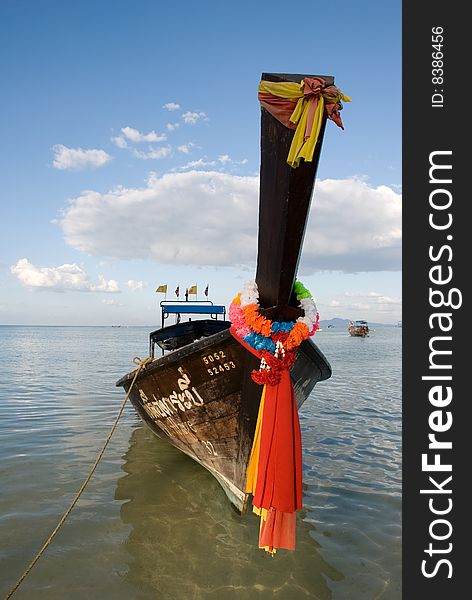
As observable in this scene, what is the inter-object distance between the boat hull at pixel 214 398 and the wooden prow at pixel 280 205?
1.11 m

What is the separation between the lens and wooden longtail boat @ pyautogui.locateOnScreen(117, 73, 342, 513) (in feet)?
9.55

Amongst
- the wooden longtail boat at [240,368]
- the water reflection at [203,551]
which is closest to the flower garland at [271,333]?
the wooden longtail boat at [240,368]

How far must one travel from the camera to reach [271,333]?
3.87 meters

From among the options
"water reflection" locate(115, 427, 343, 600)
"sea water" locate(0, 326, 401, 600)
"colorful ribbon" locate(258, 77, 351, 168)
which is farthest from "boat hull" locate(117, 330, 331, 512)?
"colorful ribbon" locate(258, 77, 351, 168)

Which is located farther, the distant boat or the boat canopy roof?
the distant boat

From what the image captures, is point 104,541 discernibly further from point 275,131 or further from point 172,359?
point 275,131

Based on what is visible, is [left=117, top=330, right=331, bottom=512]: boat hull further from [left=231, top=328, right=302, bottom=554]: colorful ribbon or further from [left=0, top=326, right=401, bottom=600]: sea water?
[left=0, top=326, right=401, bottom=600]: sea water

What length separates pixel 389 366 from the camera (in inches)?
995

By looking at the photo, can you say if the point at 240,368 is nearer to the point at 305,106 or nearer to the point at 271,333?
the point at 271,333

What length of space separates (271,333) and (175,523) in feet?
9.52

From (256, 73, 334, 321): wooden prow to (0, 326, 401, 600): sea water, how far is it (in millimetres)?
2698

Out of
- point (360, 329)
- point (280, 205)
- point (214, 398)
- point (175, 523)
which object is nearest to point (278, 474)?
point (214, 398)

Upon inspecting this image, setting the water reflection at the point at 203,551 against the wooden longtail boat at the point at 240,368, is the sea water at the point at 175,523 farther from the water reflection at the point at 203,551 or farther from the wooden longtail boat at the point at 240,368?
the wooden longtail boat at the point at 240,368

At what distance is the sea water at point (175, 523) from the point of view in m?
3.96
